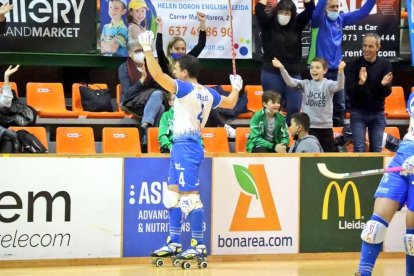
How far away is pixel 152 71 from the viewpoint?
9.95m

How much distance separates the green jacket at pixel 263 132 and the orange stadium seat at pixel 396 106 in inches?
117

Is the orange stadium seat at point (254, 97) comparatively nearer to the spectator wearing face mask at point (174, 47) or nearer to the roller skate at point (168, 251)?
the spectator wearing face mask at point (174, 47)

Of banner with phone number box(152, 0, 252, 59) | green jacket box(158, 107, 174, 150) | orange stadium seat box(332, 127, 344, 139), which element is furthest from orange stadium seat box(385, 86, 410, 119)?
green jacket box(158, 107, 174, 150)

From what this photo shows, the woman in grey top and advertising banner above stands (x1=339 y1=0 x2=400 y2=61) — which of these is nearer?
the woman in grey top

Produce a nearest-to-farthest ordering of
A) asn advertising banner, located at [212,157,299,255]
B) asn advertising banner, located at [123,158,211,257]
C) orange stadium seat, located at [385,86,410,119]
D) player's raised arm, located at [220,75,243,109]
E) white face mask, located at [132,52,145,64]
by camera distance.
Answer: player's raised arm, located at [220,75,243,109]
asn advertising banner, located at [123,158,211,257]
asn advertising banner, located at [212,157,299,255]
white face mask, located at [132,52,145,64]
orange stadium seat, located at [385,86,410,119]

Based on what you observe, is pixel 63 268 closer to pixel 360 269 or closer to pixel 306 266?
pixel 306 266

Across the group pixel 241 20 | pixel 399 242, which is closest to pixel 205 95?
pixel 399 242

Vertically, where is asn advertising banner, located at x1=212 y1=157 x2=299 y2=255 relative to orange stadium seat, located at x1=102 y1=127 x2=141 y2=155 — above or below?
below

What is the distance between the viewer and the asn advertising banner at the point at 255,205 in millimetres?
11133

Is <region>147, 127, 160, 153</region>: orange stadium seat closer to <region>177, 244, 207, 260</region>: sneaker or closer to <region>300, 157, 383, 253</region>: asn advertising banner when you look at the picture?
<region>300, 157, 383, 253</region>: asn advertising banner

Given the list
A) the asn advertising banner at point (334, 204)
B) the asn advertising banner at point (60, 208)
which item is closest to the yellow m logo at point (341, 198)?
the asn advertising banner at point (334, 204)

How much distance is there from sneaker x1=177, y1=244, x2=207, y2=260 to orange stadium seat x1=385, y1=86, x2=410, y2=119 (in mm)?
5214

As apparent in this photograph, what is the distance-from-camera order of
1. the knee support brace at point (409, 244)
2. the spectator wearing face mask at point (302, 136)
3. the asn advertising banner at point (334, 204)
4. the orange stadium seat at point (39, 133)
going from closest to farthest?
the knee support brace at point (409, 244) < the asn advertising banner at point (334, 204) < the spectator wearing face mask at point (302, 136) < the orange stadium seat at point (39, 133)

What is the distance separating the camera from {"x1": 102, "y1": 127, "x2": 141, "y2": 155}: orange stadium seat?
12.3 meters
